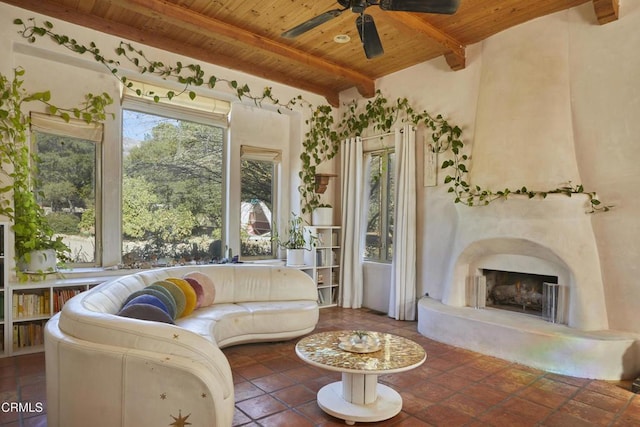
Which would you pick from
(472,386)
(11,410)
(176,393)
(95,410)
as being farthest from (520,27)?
(11,410)

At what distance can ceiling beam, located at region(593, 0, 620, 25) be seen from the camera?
3303mm

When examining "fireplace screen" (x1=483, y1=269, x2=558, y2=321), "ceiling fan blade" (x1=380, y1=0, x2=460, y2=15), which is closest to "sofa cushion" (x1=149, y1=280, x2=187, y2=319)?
"ceiling fan blade" (x1=380, y1=0, x2=460, y2=15)

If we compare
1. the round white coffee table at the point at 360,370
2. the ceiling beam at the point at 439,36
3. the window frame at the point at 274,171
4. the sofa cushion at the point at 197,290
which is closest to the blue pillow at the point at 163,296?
the sofa cushion at the point at 197,290

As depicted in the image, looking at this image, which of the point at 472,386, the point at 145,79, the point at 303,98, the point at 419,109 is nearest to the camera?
the point at 472,386

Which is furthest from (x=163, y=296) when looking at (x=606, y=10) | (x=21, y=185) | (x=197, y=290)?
(x=606, y=10)

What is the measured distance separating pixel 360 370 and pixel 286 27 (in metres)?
3.51

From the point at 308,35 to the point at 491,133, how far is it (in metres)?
2.28

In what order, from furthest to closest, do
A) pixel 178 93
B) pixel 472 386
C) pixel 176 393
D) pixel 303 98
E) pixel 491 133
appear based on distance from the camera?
pixel 303 98 < pixel 178 93 < pixel 491 133 < pixel 472 386 < pixel 176 393

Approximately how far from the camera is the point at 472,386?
9.68ft

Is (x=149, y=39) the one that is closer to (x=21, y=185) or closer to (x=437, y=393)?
(x=21, y=185)

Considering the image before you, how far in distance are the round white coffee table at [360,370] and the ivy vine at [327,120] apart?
2.17 meters

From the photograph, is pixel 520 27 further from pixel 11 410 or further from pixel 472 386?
pixel 11 410

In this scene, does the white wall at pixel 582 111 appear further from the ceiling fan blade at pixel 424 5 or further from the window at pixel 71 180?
the window at pixel 71 180

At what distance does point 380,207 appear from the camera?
17.9 feet
